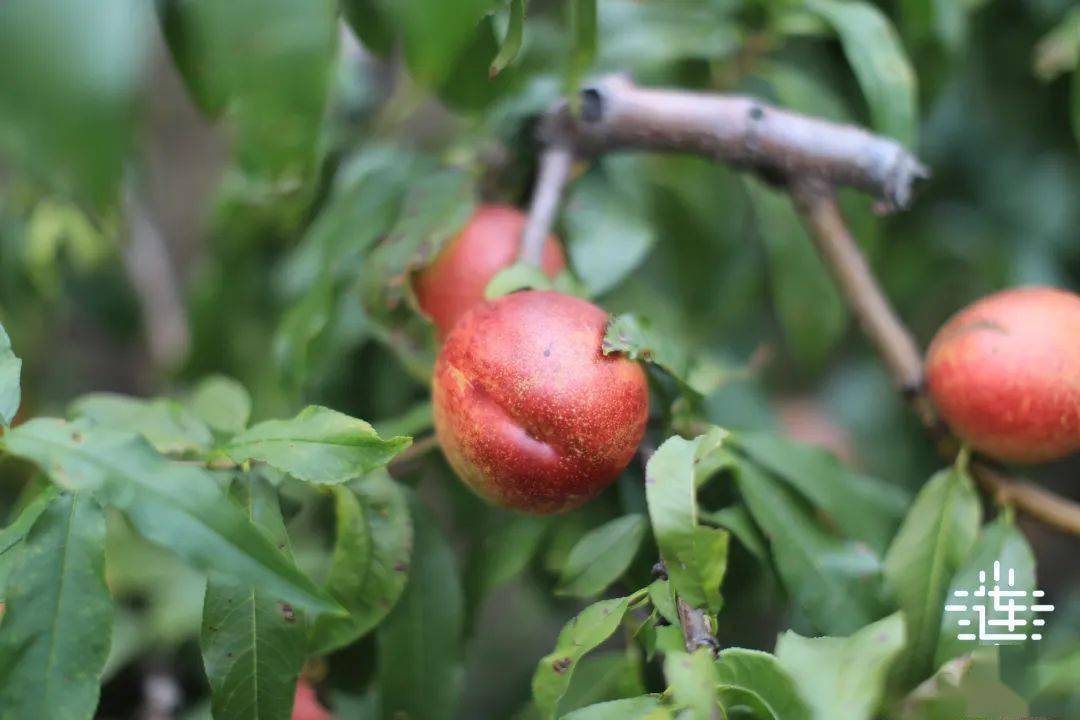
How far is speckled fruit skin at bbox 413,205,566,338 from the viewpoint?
821mm

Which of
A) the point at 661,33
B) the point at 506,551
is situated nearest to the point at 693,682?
the point at 506,551

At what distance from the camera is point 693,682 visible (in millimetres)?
503

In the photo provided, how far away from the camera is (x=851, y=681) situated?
0.53 m

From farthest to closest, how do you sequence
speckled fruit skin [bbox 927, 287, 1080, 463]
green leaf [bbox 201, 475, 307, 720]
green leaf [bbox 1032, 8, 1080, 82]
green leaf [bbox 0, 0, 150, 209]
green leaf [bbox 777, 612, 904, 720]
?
1. green leaf [bbox 1032, 8, 1080, 82]
2. speckled fruit skin [bbox 927, 287, 1080, 463]
3. green leaf [bbox 201, 475, 307, 720]
4. green leaf [bbox 777, 612, 904, 720]
5. green leaf [bbox 0, 0, 150, 209]

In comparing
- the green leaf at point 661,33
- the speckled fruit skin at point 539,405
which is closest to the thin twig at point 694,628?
the speckled fruit skin at point 539,405

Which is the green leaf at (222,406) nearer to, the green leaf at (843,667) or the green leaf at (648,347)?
the green leaf at (648,347)

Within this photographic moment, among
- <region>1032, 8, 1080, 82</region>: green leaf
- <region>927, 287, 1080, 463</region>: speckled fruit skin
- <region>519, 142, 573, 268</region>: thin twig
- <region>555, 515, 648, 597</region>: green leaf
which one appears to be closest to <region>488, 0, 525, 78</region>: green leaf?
<region>519, 142, 573, 268</region>: thin twig

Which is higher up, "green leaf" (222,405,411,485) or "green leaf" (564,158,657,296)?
"green leaf" (222,405,411,485)

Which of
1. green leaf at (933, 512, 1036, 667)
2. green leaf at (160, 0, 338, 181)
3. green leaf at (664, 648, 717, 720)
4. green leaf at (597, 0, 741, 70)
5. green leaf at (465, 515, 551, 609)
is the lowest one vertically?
green leaf at (465, 515, 551, 609)

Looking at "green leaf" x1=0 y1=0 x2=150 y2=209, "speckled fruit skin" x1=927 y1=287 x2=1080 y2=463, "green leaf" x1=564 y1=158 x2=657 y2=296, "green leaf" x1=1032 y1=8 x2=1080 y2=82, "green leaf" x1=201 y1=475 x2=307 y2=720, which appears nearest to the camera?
"green leaf" x1=0 y1=0 x2=150 y2=209

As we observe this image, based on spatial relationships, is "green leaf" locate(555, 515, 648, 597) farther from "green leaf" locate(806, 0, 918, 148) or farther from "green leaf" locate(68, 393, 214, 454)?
"green leaf" locate(806, 0, 918, 148)

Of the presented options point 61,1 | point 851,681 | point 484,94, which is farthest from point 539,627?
point 61,1

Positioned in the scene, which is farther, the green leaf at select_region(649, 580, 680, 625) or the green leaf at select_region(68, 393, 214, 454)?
the green leaf at select_region(68, 393, 214, 454)

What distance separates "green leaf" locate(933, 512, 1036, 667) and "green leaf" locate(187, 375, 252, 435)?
1.67 ft
